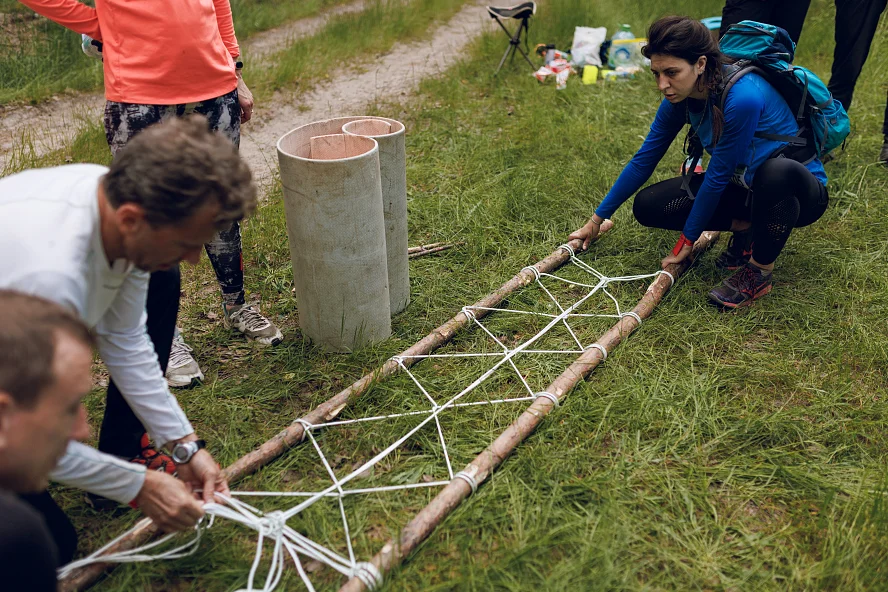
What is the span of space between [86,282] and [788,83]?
2.90m

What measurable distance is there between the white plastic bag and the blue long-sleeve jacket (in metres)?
3.60

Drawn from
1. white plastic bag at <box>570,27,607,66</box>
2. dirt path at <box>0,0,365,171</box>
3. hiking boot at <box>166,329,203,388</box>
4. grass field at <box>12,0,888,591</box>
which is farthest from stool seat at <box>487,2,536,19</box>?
hiking boot at <box>166,329,203,388</box>

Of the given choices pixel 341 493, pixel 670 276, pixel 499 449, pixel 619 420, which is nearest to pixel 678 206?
pixel 670 276

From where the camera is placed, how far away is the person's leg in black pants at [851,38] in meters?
4.34

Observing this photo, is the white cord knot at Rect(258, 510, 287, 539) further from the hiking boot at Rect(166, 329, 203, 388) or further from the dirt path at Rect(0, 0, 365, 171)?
the dirt path at Rect(0, 0, 365, 171)

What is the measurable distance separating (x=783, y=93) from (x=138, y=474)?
297 cm

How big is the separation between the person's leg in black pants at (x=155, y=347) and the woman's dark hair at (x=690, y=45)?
211 centimetres

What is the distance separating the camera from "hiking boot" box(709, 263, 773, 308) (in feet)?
10.6

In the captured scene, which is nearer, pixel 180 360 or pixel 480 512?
pixel 480 512

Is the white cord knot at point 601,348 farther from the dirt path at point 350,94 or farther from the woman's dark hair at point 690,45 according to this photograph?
the dirt path at point 350,94

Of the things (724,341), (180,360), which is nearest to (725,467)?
(724,341)

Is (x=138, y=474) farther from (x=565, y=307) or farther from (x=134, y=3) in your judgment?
(x=565, y=307)

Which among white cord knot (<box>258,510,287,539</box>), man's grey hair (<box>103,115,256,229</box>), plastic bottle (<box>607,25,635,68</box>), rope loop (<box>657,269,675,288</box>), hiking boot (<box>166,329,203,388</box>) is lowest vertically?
→ hiking boot (<box>166,329,203,388</box>)

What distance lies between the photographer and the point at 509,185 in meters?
4.37
